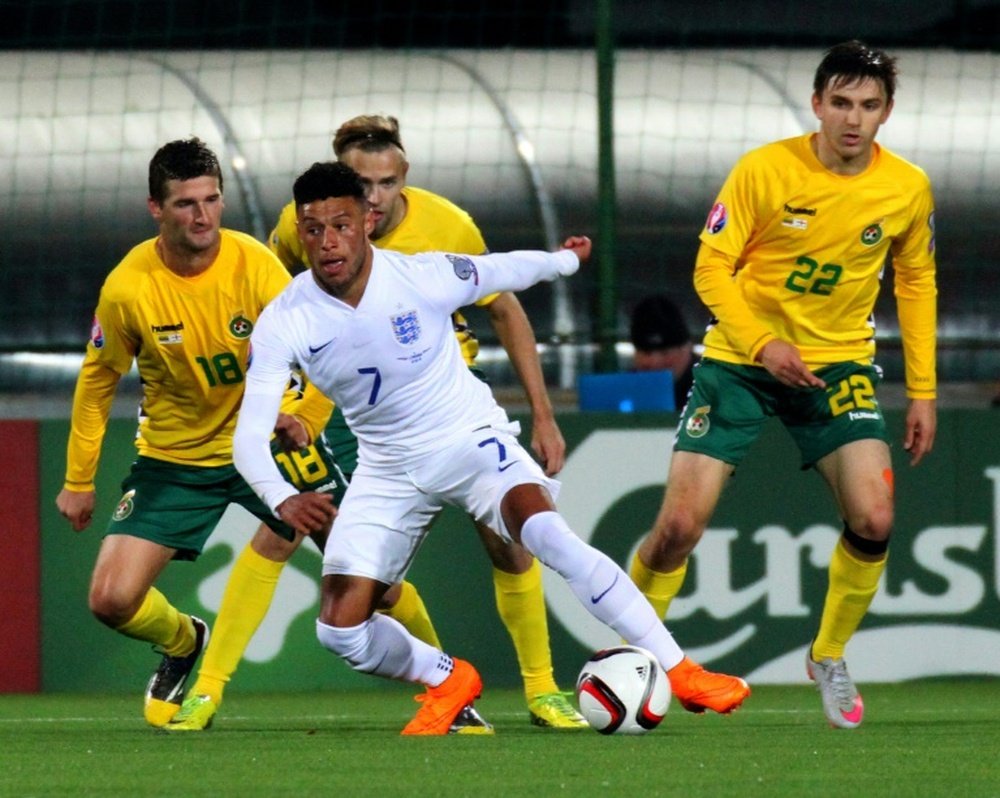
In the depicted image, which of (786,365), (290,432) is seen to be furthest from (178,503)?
(786,365)

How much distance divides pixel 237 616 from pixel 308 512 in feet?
5.15

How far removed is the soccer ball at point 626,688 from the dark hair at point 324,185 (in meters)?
1.50

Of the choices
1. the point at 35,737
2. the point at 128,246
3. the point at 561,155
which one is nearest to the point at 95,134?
the point at 128,246

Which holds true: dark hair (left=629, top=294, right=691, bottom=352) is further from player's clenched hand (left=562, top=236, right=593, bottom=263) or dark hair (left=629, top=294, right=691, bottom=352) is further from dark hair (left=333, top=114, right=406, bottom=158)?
player's clenched hand (left=562, top=236, right=593, bottom=263)

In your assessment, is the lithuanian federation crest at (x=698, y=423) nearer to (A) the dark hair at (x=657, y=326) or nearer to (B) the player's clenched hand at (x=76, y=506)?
(B) the player's clenched hand at (x=76, y=506)

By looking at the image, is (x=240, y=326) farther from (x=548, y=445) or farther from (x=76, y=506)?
(x=548, y=445)

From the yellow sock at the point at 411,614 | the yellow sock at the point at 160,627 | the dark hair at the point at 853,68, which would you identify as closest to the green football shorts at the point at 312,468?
the yellow sock at the point at 411,614

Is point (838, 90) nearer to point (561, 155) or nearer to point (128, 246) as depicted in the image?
point (561, 155)

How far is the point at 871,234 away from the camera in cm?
684

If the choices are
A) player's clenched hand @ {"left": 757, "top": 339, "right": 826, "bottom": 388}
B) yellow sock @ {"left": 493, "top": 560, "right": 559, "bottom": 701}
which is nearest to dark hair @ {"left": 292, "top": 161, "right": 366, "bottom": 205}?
player's clenched hand @ {"left": 757, "top": 339, "right": 826, "bottom": 388}

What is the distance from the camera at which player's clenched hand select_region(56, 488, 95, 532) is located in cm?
711

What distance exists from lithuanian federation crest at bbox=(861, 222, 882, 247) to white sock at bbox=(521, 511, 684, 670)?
1458 mm

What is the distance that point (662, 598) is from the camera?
7.04 metres

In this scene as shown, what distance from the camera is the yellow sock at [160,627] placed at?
7.21 metres
